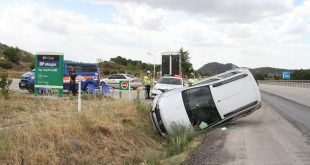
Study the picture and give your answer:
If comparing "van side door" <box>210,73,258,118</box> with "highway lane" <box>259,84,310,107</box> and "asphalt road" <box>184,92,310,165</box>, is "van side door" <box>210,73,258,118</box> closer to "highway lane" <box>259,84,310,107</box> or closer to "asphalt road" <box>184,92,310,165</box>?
"asphalt road" <box>184,92,310,165</box>

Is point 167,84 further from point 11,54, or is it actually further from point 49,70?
point 11,54

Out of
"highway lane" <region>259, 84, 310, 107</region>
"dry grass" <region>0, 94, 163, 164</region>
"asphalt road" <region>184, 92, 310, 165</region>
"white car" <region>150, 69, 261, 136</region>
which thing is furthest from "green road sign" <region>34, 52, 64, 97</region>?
"highway lane" <region>259, 84, 310, 107</region>

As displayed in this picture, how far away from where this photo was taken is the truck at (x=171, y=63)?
3875 centimetres

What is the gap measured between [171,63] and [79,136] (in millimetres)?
26255

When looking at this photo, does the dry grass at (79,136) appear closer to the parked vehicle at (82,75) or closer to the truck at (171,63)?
the parked vehicle at (82,75)

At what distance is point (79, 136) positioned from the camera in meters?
13.1

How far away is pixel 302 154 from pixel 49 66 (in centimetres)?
1762

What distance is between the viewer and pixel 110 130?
1444cm

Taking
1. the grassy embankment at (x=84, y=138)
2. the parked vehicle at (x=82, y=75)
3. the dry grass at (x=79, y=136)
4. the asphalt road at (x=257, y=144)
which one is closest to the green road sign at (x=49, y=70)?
the parked vehicle at (x=82, y=75)

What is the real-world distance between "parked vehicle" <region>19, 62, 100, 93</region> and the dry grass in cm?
989

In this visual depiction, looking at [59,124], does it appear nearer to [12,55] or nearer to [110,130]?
[110,130]

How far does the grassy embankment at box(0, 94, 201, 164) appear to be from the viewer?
11.1 meters

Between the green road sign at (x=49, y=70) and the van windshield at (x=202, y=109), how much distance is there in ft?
37.9

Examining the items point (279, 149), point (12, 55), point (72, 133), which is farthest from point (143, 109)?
point (12, 55)
